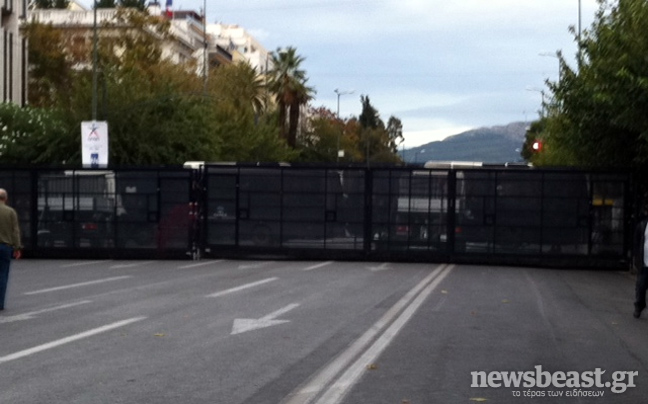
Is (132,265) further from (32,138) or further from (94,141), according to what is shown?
(32,138)

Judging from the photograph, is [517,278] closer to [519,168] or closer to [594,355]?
[519,168]

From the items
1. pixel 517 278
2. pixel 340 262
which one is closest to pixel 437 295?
pixel 517 278

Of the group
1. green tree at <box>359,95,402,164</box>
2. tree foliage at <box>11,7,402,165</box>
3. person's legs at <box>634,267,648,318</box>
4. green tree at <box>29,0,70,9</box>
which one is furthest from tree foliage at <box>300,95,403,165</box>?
person's legs at <box>634,267,648,318</box>

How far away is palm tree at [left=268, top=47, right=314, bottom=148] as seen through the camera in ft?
295

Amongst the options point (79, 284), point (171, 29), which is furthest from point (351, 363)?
point (171, 29)

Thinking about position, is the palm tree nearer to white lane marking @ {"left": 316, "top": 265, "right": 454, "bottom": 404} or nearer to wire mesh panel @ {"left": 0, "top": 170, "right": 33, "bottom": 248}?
wire mesh panel @ {"left": 0, "top": 170, "right": 33, "bottom": 248}

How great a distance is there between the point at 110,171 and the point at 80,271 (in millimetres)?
7345

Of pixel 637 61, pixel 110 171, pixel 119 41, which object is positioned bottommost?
pixel 110 171

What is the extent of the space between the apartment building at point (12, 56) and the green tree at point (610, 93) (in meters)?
42.8

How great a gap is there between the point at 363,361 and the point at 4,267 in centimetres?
773

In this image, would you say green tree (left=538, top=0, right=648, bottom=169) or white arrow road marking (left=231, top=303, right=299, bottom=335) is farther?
green tree (left=538, top=0, right=648, bottom=169)

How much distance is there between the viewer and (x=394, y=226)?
113 feet

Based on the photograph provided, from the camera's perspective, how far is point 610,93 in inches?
1113

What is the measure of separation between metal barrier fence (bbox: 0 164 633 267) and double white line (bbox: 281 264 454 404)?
1469cm
